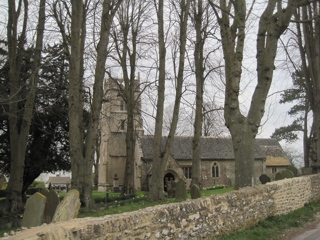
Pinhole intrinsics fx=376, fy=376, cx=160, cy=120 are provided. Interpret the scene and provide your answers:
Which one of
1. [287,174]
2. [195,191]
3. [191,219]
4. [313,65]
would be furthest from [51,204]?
[313,65]

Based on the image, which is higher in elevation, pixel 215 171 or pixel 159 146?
pixel 159 146

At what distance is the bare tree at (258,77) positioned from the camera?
37.3ft

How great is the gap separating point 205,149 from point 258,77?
34625 mm

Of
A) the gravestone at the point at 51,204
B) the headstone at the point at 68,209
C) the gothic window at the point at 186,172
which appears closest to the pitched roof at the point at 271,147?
the gothic window at the point at 186,172

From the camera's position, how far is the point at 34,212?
6070mm

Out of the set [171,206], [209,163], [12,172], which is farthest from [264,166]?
[171,206]

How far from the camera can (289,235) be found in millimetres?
9664

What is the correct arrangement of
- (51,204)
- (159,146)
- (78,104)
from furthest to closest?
1. (159,146)
2. (78,104)
3. (51,204)

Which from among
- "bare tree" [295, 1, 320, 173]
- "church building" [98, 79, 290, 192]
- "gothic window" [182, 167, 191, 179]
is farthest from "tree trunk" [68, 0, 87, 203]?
"gothic window" [182, 167, 191, 179]

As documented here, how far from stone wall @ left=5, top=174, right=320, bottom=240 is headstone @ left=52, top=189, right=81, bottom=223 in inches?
25.8

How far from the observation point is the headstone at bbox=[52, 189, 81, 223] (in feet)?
18.5

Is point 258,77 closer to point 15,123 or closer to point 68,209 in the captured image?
point 68,209

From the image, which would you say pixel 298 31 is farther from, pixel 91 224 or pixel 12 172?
pixel 91 224

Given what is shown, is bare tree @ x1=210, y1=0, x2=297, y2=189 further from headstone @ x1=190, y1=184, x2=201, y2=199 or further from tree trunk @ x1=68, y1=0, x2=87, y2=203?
tree trunk @ x1=68, y1=0, x2=87, y2=203
